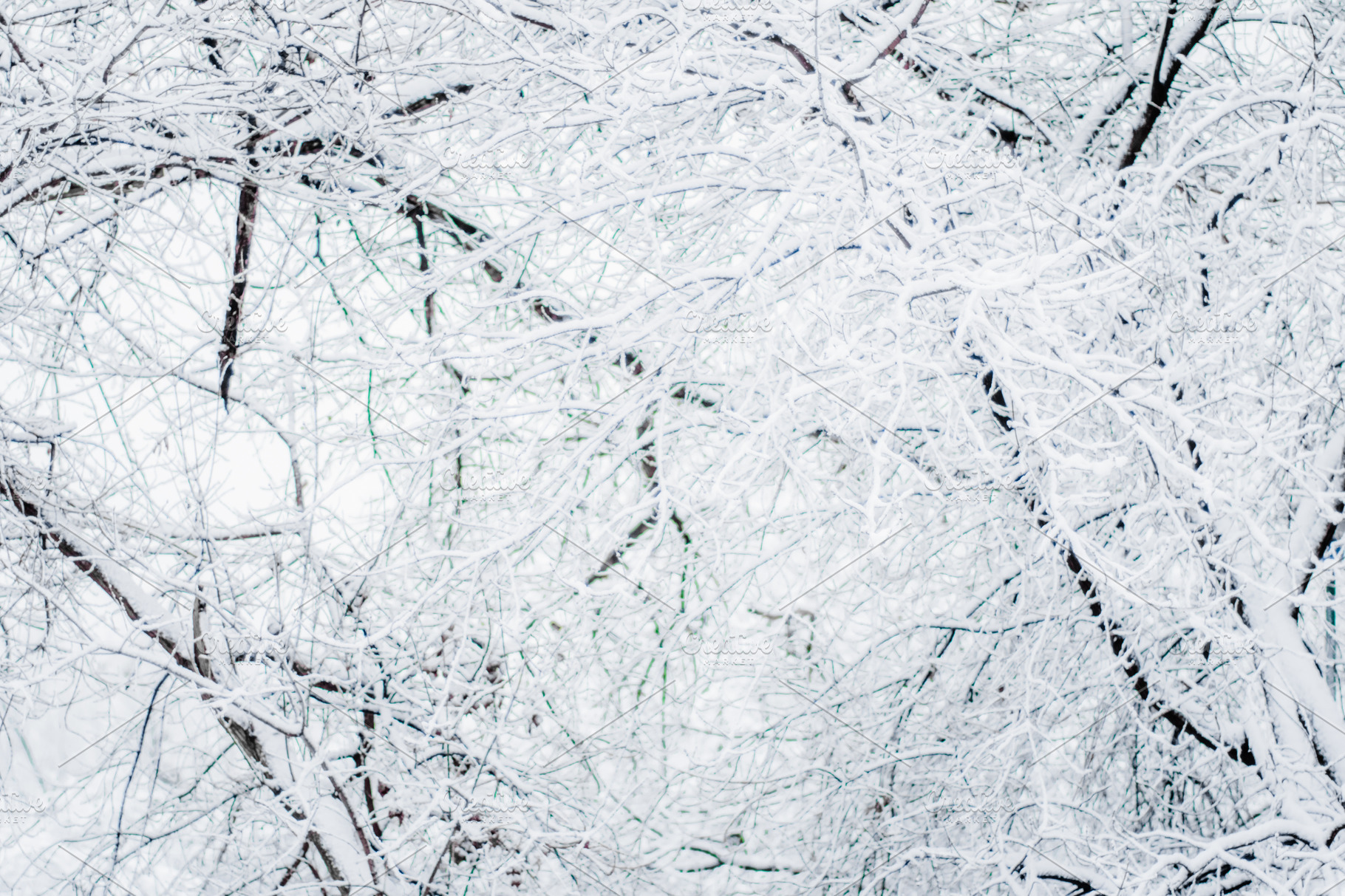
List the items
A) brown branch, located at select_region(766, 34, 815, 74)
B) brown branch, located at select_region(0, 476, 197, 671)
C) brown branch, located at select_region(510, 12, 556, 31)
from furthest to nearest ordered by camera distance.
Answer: brown branch, located at select_region(0, 476, 197, 671) → brown branch, located at select_region(510, 12, 556, 31) → brown branch, located at select_region(766, 34, 815, 74)

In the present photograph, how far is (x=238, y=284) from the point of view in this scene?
14.0 ft

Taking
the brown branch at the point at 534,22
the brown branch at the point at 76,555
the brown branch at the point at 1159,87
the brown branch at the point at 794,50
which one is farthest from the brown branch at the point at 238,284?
the brown branch at the point at 1159,87

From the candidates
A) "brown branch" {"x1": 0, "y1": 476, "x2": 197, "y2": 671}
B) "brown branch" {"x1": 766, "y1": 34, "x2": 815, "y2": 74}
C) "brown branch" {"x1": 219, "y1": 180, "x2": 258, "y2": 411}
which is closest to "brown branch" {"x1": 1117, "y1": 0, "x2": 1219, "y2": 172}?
"brown branch" {"x1": 766, "y1": 34, "x2": 815, "y2": 74}

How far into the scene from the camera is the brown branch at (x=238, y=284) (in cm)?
419

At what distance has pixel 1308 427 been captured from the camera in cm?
316

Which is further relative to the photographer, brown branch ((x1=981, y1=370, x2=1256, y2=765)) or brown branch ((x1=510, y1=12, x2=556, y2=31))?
brown branch ((x1=981, y1=370, x2=1256, y2=765))

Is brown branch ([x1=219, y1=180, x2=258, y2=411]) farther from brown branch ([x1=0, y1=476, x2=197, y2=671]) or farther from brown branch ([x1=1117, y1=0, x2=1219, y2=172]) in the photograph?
brown branch ([x1=1117, y1=0, x2=1219, y2=172])

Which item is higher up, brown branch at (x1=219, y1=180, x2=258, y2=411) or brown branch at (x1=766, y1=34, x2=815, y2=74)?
brown branch at (x1=219, y1=180, x2=258, y2=411)

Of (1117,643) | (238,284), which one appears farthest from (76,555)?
(1117,643)

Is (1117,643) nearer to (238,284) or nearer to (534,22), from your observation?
(534,22)

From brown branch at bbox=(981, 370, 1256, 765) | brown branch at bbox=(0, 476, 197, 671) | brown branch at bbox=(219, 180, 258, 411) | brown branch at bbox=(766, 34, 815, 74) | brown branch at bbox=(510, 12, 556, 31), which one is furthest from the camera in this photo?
brown branch at bbox=(219, 180, 258, 411)

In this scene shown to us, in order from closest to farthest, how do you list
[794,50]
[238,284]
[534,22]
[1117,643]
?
[794,50]
[534,22]
[1117,643]
[238,284]

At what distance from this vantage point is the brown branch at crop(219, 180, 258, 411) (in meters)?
4.19

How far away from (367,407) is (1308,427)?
3.15m
